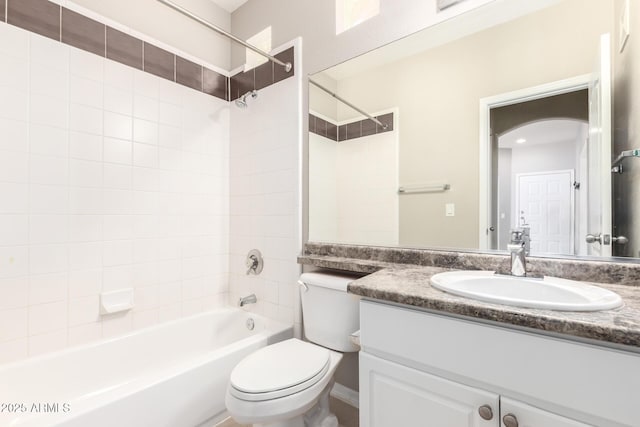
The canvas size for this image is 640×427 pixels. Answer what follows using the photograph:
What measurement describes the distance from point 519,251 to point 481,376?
506 mm

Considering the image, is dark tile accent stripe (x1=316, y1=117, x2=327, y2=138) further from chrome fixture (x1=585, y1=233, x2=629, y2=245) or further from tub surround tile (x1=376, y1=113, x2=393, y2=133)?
chrome fixture (x1=585, y1=233, x2=629, y2=245)

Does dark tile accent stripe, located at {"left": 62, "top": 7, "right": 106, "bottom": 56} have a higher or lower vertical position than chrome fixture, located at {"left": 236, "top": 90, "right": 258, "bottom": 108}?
higher

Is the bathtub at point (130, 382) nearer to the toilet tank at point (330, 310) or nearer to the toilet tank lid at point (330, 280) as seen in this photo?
the toilet tank at point (330, 310)

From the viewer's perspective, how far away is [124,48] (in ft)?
5.69

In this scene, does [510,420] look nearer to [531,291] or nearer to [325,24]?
[531,291]

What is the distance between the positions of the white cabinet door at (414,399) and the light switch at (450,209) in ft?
2.56

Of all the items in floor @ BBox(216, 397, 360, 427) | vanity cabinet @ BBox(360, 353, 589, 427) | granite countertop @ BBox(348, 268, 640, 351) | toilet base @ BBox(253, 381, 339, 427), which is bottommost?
floor @ BBox(216, 397, 360, 427)

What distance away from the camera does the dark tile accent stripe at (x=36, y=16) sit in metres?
1.39

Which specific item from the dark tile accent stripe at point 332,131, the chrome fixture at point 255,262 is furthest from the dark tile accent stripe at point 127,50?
the chrome fixture at point 255,262

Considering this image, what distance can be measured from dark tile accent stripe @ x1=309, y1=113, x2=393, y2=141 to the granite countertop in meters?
0.95

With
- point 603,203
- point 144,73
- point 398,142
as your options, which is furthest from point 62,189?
point 603,203

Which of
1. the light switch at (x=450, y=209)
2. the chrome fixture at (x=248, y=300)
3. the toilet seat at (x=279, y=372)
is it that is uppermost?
the light switch at (x=450, y=209)

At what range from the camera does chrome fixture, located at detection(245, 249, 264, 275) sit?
2.04 meters

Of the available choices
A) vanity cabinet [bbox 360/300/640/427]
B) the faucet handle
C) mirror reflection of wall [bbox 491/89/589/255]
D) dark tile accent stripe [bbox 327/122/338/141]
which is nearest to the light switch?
mirror reflection of wall [bbox 491/89/589/255]
